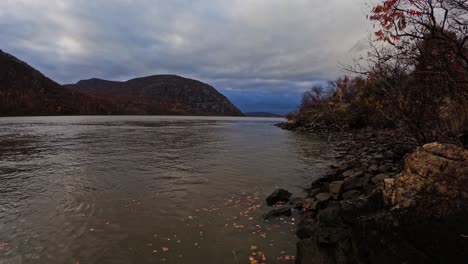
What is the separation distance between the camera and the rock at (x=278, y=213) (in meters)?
9.27

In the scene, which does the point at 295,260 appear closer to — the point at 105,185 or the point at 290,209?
the point at 290,209

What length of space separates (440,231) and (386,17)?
6.22 m

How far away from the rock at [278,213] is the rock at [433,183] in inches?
148

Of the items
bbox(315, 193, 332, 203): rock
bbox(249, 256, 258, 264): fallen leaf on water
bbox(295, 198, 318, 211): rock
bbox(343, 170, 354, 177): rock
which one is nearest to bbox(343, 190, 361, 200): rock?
bbox(315, 193, 332, 203): rock

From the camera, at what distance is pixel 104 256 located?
6.66 m

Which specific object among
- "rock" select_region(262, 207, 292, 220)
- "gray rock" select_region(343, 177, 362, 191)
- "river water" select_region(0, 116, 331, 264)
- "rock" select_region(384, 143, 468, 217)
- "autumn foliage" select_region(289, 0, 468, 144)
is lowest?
"river water" select_region(0, 116, 331, 264)

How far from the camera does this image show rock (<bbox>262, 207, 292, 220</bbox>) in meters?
9.27

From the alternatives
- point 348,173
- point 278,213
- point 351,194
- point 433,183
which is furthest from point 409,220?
point 348,173

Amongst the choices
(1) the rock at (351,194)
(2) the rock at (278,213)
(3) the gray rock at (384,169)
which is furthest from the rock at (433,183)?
(3) the gray rock at (384,169)

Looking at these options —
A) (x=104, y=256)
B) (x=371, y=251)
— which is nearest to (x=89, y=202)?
(x=104, y=256)

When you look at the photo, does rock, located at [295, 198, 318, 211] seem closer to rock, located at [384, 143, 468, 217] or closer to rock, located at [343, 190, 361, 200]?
rock, located at [343, 190, 361, 200]

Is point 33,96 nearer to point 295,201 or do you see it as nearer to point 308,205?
point 295,201

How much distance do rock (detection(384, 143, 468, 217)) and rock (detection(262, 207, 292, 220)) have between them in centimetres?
377

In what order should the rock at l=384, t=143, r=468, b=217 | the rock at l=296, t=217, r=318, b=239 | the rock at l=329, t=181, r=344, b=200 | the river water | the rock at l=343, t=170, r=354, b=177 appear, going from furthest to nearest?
the rock at l=343, t=170, r=354, b=177 → the rock at l=329, t=181, r=344, b=200 → the rock at l=296, t=217, r=318, b=239 → the river water → the rock at l=384, t=143, r=468, b=217
